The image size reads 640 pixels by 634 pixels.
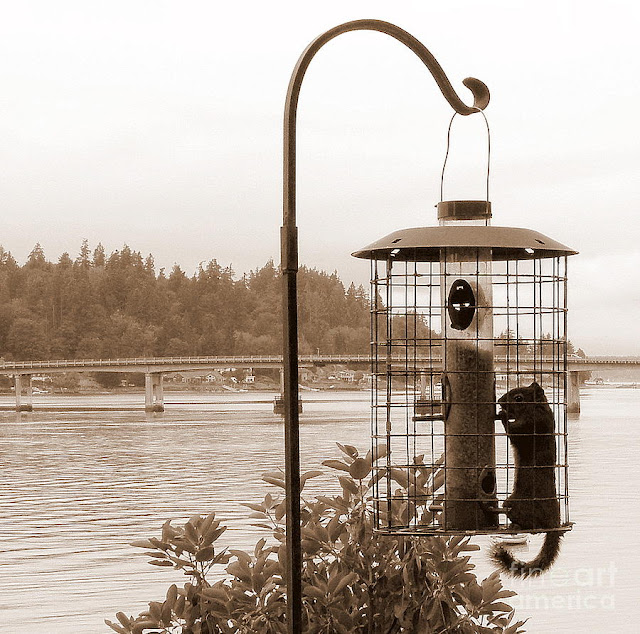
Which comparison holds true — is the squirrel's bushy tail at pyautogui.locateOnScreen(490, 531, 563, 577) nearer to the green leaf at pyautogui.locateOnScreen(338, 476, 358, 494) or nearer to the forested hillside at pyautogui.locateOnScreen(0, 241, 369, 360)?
the green leaf at pyautogui.locateOnScreen(338, 476, 358, 494)

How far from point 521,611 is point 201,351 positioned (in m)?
102

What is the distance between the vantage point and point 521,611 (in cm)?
1397

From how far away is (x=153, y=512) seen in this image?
2497cm

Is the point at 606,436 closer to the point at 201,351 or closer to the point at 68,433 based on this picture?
the point at 68,433

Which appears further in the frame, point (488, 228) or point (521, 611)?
point (521, 611)

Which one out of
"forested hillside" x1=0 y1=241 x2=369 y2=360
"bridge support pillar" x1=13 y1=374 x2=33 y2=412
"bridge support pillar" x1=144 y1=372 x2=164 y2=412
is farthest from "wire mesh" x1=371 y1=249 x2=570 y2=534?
"forested hillside" x1=0 y1=241 x2=369 y2=360

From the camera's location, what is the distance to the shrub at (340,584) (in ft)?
12.8

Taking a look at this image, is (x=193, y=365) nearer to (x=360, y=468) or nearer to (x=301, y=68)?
(x=360, y=468)

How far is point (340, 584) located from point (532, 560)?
0.60 m

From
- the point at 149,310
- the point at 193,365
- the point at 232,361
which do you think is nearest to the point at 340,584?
the point at 232,361

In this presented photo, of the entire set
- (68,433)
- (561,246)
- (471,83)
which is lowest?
(68,433)

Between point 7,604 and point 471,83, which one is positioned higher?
point 471,83

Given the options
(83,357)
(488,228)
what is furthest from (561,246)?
(83,357)

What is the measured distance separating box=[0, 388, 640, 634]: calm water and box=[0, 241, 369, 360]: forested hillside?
53447 millimetres
